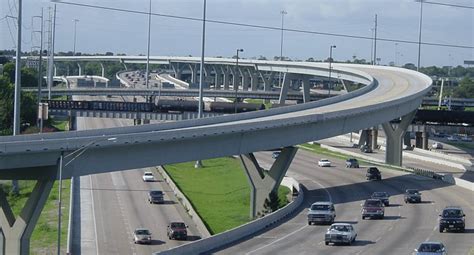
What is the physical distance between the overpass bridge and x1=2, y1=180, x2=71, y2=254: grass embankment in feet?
21.8

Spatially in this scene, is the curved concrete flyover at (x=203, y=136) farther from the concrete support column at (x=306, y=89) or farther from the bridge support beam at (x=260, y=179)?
the concrete support column at (x=306, y=89)

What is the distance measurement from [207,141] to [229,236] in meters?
12.8

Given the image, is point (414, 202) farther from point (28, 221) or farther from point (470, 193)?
point (28, 221)

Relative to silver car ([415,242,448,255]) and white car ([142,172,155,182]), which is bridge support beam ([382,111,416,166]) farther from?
silver car ([415,242,448,255])

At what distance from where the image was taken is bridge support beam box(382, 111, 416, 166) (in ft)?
359

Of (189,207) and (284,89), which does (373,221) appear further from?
(284,89)

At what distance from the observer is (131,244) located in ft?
195

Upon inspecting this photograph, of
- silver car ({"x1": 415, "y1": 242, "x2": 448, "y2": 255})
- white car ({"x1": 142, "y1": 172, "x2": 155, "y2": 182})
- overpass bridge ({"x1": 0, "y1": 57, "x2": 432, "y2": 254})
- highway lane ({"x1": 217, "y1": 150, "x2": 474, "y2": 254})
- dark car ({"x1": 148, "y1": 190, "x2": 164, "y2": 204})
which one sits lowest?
white car ({"x1": 142, "y1": 172, "x2": 155, "y2": 182})

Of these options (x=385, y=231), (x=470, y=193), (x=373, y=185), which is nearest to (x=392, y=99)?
(x=373, y=185)

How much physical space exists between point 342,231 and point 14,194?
125 feet

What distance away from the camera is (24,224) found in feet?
157

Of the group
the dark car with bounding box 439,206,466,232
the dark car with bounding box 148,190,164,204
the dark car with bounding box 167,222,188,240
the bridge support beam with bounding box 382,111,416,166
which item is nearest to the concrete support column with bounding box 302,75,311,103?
the bridge support beam with bounding box 382,111,416,166

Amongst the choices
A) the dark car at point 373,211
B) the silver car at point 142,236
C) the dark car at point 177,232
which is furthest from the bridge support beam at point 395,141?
the silver car at point 142,236

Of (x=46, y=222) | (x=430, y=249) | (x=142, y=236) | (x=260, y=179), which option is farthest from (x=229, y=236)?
(x=260, y=179)
